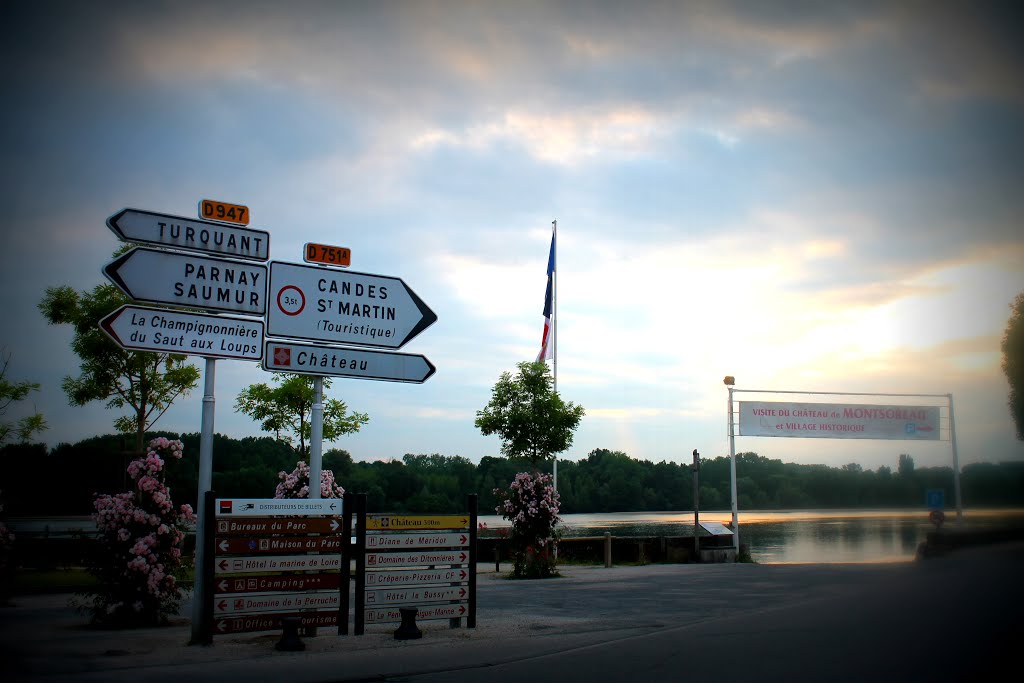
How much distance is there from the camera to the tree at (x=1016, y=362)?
14133 millimetres

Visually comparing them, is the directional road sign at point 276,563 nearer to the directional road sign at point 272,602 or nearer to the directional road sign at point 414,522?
the directional road sign at point 272,602

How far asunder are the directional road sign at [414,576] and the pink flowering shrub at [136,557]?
345 cm

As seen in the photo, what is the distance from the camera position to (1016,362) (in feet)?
47.7

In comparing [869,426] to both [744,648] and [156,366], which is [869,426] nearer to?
[744,648]

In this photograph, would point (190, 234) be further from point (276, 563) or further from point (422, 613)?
point (422, 613)

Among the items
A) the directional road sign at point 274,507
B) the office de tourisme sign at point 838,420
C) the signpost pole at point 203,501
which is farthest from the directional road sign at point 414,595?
the office de tourisme sign at point 838,420

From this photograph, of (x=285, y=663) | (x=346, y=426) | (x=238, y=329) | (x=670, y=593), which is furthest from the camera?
(x=346, y=426)

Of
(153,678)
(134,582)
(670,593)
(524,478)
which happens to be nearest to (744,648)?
(153,678)

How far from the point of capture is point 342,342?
11.8m

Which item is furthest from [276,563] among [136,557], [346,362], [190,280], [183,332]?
[190,280]

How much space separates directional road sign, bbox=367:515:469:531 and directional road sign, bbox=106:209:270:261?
13.8 ft

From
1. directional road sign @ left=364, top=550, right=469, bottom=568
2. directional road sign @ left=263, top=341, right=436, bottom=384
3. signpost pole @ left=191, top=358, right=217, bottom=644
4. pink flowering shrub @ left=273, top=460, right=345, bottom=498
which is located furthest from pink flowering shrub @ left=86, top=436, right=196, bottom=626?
pink flowering shrub @ left=273, top=460, right=345, bottom=498

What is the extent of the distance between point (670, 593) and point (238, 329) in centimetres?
1066

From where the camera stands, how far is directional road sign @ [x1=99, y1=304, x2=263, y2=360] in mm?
9883
